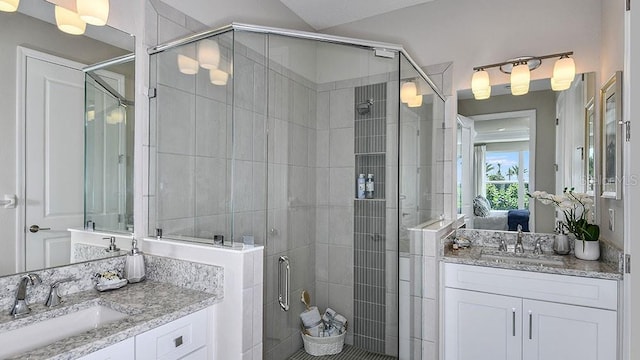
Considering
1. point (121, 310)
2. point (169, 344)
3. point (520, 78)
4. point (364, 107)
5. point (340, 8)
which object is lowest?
point (169, 344)

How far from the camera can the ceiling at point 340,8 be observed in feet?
9.35

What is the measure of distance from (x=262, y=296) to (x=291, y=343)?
1.22ft

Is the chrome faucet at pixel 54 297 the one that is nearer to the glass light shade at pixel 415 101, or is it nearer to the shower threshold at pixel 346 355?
the shower threshold at pixel 346 355

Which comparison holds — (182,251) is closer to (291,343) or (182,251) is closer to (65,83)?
(291,343)

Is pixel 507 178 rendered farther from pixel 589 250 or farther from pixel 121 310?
pixel 121 310

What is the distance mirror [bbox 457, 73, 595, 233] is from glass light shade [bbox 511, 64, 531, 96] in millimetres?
67

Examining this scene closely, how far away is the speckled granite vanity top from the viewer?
6.27ft

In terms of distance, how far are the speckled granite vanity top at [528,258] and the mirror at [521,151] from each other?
8 centimetres

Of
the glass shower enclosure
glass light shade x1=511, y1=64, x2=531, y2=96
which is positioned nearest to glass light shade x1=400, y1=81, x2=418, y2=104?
the glass shower enclosure

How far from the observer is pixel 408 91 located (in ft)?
7.07

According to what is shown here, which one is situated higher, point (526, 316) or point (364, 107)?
point (364, 107)

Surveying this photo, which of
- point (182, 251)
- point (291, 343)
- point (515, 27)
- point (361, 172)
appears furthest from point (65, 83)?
point (515, 27)

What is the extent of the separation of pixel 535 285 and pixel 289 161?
1.62 metres

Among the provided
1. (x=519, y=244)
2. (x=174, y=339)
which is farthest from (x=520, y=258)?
(x=174, y=339)
